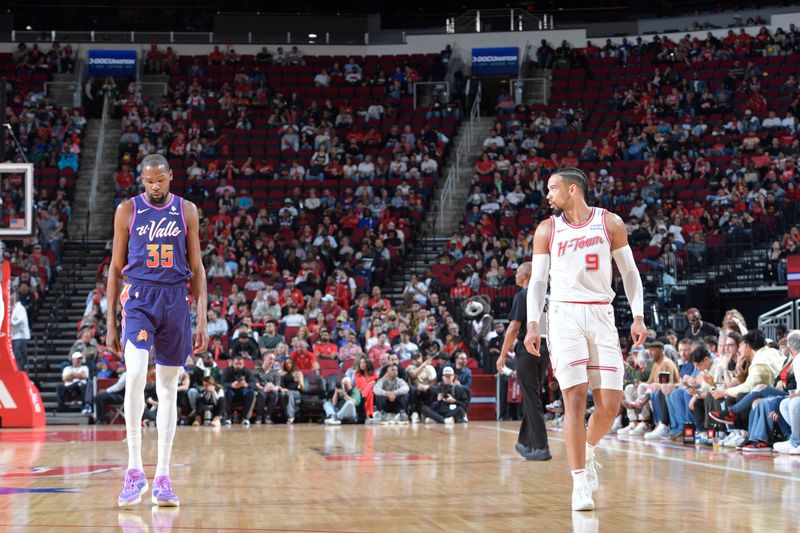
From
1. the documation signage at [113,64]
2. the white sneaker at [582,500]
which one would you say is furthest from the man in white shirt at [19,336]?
the documation signage at [113,64]

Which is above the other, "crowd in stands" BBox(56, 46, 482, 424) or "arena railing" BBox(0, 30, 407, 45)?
"arena railing" BBox(0, 30, 407, 45)

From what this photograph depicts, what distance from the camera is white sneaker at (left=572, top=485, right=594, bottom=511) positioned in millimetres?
5785

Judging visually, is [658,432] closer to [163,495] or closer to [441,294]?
[163,495]

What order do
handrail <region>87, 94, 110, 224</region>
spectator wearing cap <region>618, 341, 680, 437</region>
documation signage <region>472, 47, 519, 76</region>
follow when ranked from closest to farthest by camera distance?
spectator wearing cap <region>618, 341, 680, 437</region> → handrail <region>87, 94, 110, 224</region> → documation signage <region>472, 47, 519, 76</region>

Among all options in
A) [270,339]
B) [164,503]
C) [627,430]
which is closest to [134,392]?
[164,503]

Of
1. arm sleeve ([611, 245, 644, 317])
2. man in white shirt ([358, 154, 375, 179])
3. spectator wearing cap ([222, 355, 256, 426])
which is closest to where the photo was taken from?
arm sleeve ([611, 245, 644, 317])

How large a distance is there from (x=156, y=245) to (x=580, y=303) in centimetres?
257

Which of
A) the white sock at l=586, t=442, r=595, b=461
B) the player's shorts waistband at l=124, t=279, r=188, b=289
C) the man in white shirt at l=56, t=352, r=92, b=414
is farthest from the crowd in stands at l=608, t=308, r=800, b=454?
the man in white shirt at l=56, t=352, r=92, b=414

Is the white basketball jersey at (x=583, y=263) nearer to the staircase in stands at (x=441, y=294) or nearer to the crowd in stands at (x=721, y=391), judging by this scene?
the crowd in stands at (x=721, y=391)

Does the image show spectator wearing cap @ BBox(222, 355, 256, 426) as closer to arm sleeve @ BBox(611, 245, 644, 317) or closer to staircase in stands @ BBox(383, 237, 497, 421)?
staircase in stands @ BBox(383, 237, 497, 421)

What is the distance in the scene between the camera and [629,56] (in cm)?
3023

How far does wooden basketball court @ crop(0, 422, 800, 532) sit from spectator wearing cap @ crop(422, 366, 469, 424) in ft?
17.4

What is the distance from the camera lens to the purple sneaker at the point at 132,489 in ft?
19.5

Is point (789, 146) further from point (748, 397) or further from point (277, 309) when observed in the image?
point (748, 397)
